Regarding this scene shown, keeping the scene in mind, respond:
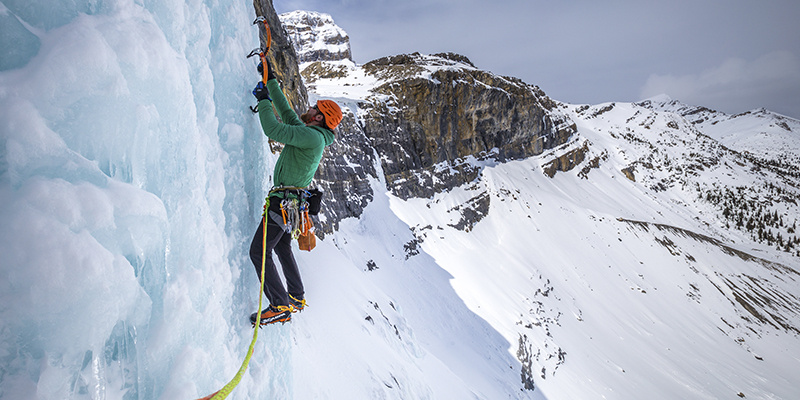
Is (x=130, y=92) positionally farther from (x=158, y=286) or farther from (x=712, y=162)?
(x=712, y=162)

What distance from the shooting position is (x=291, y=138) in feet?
11.2

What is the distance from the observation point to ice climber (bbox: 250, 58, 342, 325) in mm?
3479

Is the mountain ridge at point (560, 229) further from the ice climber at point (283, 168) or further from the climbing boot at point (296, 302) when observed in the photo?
the ice climber at point (283, 168)

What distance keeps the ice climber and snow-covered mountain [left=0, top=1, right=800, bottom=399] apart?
0.39 metres

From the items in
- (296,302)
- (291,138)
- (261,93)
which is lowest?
(296,302)

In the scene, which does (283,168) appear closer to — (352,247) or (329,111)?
(329,111)

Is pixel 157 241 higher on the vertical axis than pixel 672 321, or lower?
higher

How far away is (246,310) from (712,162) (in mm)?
120920

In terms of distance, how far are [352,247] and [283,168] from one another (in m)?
14.2

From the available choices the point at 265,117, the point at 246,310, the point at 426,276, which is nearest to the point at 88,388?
the point at 246,310

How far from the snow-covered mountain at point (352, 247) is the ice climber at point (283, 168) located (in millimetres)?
391

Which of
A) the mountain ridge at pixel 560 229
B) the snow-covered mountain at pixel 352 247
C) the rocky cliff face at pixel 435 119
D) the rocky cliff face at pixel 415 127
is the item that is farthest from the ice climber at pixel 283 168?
the rocky cliff face at pixel 435 119

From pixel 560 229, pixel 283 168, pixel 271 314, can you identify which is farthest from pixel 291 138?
pixel 560 229

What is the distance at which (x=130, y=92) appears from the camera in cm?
217
